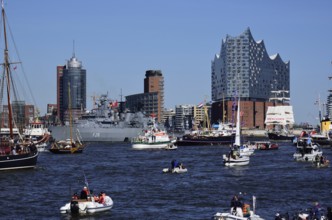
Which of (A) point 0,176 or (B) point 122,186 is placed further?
(A) point 0,176

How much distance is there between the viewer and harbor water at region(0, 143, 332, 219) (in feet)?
161

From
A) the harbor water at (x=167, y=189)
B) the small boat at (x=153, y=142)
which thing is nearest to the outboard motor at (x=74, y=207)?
the harbor water at (x=167, y=189)

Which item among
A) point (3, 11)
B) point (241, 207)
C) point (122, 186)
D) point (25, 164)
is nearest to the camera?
point (241, 207)

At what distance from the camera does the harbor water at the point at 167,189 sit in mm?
48938

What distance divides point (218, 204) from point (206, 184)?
15.3m

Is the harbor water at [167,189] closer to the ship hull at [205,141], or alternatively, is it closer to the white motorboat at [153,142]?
the white motorboat at [153,142]

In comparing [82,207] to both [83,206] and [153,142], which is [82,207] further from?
[153,142]

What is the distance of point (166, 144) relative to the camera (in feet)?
513

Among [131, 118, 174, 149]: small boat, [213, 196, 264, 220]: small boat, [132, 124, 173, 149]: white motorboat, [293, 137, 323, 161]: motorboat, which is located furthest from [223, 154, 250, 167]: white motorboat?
[132, 124, 173, 149]: white motorboat

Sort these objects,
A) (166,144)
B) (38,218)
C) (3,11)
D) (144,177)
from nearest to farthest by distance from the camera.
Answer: (38,218), (144,177), (3,11), (166,144)

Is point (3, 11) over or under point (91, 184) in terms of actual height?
over

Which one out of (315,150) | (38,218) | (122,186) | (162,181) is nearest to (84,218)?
(38,218)

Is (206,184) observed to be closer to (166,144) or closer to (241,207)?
(241,207)

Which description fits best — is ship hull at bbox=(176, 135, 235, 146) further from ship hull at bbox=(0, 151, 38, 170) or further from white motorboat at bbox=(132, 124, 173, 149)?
ship hull at bbox=(0, 151, 38, 170)
